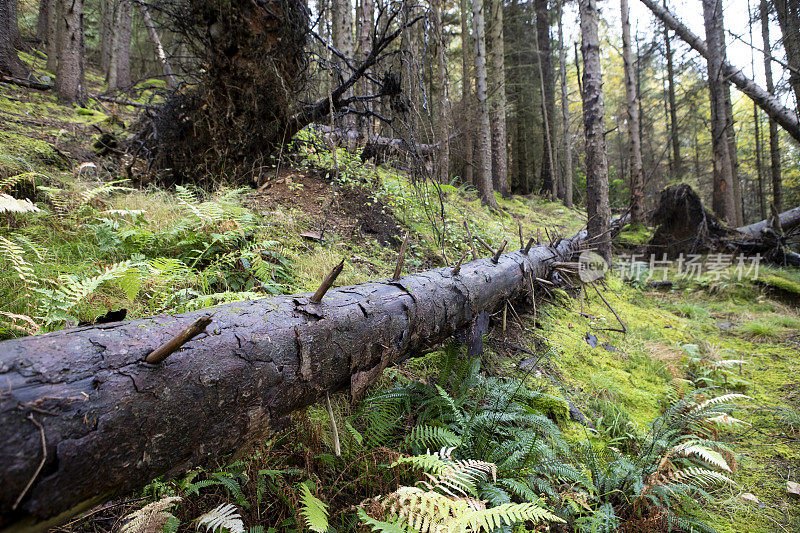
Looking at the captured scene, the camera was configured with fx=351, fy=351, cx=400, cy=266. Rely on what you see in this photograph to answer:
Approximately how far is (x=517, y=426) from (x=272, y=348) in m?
1.81

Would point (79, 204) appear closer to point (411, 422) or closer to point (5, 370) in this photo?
point (5, 370)

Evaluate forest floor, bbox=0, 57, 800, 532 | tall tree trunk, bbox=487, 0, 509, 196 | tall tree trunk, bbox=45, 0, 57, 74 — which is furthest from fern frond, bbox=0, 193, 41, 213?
tall tree trunk, bbox=45, 0, 57, 74

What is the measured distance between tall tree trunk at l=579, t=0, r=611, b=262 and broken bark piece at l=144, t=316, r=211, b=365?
655 centimetres

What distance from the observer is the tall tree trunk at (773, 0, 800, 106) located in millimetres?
7119

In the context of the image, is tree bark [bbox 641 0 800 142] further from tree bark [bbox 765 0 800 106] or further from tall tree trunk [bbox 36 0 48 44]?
tall tree trunk [bbox 36 0 48 44]

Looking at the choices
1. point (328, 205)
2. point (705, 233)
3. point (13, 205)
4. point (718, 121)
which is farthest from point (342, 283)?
point (718, 121)

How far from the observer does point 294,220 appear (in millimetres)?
4117

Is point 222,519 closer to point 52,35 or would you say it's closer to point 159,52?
point 159,52

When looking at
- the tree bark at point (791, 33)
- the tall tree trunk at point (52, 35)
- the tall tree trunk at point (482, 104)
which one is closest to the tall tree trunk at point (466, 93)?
the tall tree trunk at point (482, 104)

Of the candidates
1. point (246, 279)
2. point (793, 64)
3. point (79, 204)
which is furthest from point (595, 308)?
point (793, 64)

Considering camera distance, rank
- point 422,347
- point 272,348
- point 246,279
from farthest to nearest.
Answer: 1. point 246,279
2. point 422,347
3. point 272,348

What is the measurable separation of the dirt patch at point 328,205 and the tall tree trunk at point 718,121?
984 cm

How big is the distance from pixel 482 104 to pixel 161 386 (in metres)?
10.2

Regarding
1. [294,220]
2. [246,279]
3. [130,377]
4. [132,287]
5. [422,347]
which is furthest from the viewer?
[294,220]
